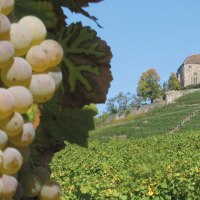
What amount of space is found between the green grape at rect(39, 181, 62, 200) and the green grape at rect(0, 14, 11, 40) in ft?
0.61

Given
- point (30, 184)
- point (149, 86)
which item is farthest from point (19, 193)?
point (149, 86)

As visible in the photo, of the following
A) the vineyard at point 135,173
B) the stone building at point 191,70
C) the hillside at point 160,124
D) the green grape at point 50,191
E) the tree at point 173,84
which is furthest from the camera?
the stone building at point 191,70

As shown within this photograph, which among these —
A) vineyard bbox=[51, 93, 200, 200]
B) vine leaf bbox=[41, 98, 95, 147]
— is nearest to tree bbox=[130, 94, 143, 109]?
vineyard bbox=[51, 93, 200, 200]

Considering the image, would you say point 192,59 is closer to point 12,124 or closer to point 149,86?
point 149,86

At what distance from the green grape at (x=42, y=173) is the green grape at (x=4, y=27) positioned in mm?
171

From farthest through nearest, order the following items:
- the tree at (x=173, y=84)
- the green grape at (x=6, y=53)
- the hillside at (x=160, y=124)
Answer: the tree at (x=173, y=84) → the hillside at (x=160, y=124) → the green grape at (x=6, y=53)

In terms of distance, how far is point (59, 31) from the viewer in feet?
2.18

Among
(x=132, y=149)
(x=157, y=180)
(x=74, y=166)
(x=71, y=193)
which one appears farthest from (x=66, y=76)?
(x=132, y=149)

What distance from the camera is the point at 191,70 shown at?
278 feet

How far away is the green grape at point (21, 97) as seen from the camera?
525 mm

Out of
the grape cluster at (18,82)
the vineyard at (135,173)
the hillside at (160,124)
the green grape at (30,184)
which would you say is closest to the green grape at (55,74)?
the grape cluster at (18,82)

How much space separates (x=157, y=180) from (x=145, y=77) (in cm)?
6973

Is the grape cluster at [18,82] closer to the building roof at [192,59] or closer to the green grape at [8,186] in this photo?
the green grape at [8,186]

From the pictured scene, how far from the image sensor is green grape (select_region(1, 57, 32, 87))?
52cm
